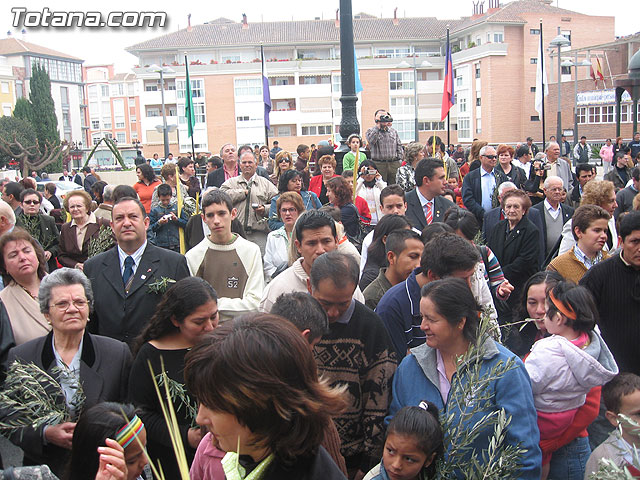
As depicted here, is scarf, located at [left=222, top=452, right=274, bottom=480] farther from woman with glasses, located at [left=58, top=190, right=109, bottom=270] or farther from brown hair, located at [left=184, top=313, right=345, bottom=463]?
woman with glasses, located at [left=58, top=190, right=109, bottom=270]

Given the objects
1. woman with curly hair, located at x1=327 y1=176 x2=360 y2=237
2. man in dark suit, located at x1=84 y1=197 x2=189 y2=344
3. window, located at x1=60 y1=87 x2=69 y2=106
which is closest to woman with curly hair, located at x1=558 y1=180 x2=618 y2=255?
woman with curly hair, located at x1=327 y1=176 x2=360 y2=237

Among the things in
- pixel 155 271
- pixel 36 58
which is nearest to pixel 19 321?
pixel 155 271

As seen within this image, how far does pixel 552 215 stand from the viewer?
7.32 m

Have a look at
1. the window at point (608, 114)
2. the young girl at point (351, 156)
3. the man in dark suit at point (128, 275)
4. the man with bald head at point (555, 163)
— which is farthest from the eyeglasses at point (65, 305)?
the window at point (608, 114)

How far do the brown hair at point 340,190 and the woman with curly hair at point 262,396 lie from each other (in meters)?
5.68

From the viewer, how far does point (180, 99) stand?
68.3 metres

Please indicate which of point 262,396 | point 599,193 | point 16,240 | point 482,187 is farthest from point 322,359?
point 482,187

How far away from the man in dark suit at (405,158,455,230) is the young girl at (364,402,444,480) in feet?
13.8

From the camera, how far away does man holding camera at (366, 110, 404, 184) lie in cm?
1054

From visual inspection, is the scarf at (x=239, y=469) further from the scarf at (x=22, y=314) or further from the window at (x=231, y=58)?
the window at (x=231, y=58)

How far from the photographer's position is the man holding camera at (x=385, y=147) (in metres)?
10.5

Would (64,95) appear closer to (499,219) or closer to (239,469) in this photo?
(499,219)

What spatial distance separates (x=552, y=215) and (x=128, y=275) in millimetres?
4852

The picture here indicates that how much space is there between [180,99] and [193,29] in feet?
34.3
